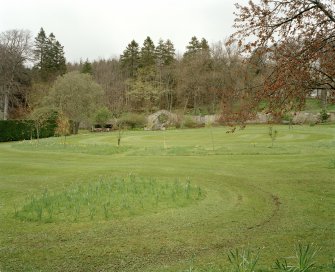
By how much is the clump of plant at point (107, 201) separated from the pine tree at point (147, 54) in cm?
6371

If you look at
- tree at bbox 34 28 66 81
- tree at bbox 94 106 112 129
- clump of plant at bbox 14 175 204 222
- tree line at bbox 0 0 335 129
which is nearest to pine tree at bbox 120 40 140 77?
tree line at bbox 0 0 335 129

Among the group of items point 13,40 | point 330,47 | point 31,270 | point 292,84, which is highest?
point 13,40

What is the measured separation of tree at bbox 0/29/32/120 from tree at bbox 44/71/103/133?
926cm

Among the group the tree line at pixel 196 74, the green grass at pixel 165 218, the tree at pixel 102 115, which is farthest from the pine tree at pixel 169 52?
the green grass at pixel 165 218

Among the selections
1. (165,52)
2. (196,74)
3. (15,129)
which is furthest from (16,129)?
(165,52)

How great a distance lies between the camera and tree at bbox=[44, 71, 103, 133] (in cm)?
5234

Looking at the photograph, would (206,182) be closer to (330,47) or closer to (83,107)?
(330,47)

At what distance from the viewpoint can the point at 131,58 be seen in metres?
76.8

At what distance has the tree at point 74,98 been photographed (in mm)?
52344

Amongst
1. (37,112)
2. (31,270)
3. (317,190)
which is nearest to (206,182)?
(317,190)

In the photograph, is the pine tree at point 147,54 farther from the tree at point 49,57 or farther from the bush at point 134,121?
the bush at point 134,121

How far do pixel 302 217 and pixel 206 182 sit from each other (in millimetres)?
4832

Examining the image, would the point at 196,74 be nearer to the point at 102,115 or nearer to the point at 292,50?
the point at 102,115

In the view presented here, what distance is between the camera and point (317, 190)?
11.5 metres
